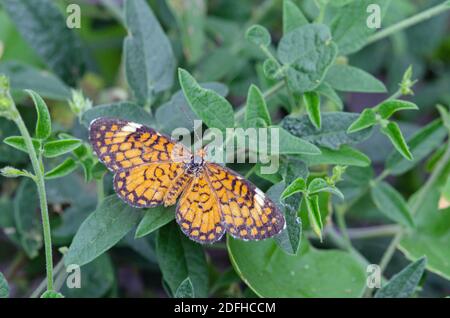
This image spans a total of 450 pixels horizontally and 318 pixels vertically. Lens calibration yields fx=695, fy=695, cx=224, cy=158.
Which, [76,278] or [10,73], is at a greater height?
[10,73]

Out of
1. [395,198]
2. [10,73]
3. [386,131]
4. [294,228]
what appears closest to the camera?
[294,228]

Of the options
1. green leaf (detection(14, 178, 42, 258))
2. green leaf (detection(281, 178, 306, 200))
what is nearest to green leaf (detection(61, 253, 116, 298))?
green leaf (detection(14, 178, 42, 258))

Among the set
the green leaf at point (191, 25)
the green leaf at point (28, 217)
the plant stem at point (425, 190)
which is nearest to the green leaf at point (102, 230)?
the green leaf at point (28, 217)

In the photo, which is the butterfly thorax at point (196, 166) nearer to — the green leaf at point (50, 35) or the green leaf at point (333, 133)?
the green leaf at point (333, 133)
